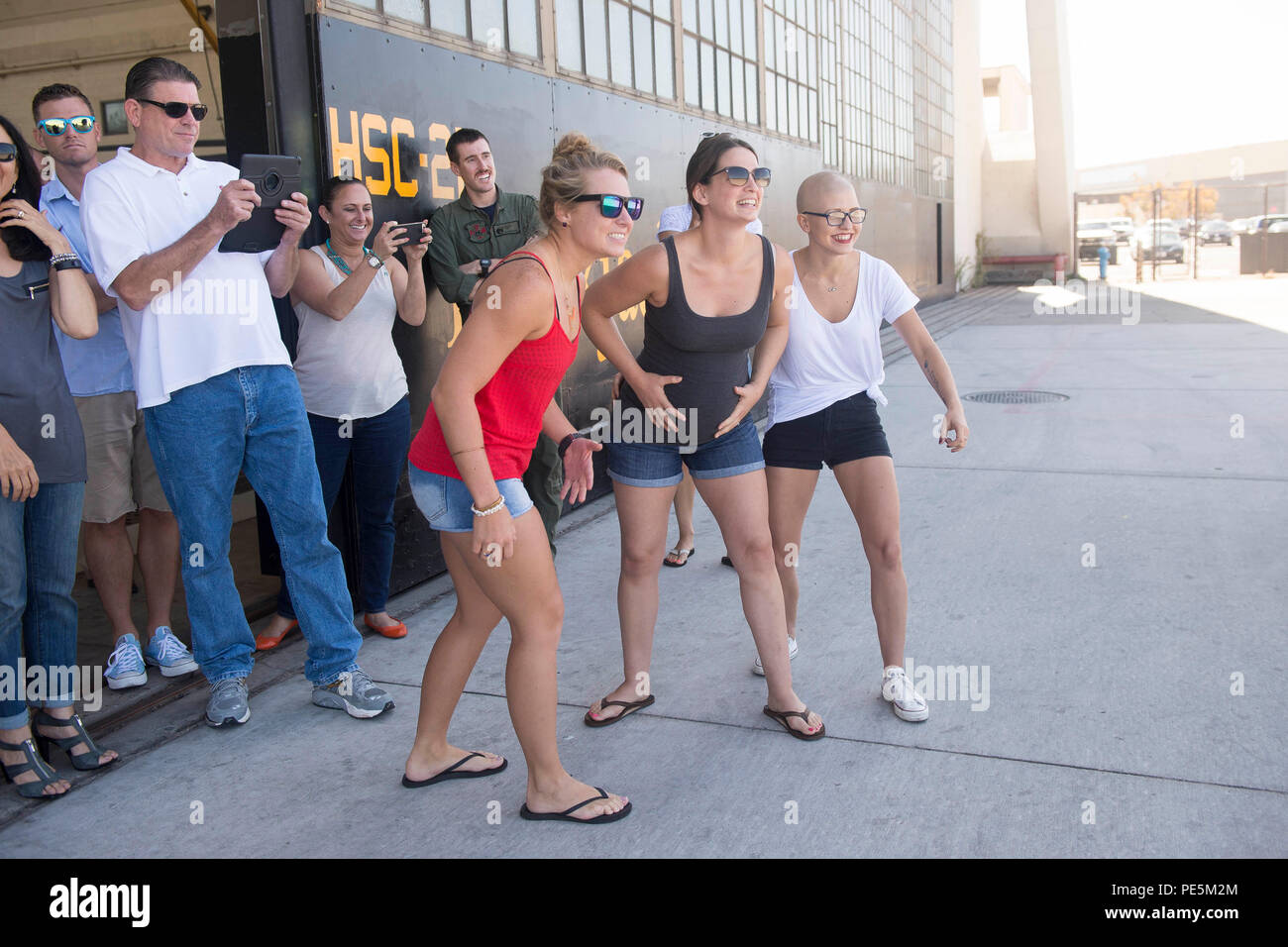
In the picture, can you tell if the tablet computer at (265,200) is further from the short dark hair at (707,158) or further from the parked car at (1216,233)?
the parked car at (1216,233)

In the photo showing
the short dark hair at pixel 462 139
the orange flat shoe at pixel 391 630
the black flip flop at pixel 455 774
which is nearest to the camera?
the black flip flop at pixel 455 774

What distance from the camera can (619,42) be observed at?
7.42m

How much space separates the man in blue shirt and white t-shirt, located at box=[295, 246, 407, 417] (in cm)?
67

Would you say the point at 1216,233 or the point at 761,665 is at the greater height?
the point at 1216,233

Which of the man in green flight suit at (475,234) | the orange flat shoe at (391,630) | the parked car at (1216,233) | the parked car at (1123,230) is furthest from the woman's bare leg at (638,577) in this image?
the parked car at (1216,233)

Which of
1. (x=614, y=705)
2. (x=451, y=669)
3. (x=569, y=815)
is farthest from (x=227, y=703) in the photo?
(x=569, y=815)

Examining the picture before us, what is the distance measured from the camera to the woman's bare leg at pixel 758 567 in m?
3.55

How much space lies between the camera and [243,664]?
384 cm

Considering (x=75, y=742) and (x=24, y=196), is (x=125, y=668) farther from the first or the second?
(x=24, y=196)

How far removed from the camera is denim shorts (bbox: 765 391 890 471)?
3740mm

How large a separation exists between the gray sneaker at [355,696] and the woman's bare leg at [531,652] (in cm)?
73

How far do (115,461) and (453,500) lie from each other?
207 cm

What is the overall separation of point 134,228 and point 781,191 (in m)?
8.12
